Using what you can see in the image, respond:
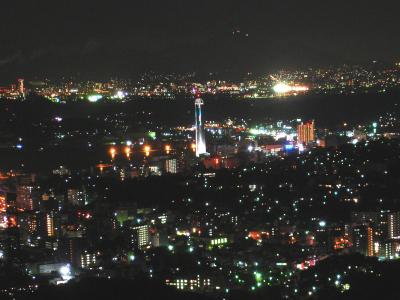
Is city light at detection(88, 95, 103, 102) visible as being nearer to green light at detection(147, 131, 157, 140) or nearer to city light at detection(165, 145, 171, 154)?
green light at detection(147, 131, 157, 140)

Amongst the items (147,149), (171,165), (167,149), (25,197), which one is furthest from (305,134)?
(25,197)

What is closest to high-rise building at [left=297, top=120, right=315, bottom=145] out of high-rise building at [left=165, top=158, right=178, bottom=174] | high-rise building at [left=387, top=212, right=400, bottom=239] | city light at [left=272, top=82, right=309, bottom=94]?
high-rise building at [left=165, top=158, right=178, bottom=174]

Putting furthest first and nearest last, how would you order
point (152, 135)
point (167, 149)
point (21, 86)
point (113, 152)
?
point (21, 86) → point (152, 135) → point (113, 152) → point (167, 149)

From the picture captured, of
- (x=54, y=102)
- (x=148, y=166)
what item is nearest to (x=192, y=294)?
(x=148, y=166)

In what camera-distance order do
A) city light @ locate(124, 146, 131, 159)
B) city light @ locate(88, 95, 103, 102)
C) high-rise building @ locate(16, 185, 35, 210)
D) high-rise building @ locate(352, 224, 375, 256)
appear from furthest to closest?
city light @ locate(88, 95, 103, 102) < city light @ locate(124, 146, 131, 159) < high-rise building @ locate(16, 185, 35, 210) < high-rise building @ locate(352, 224, 375, 256)

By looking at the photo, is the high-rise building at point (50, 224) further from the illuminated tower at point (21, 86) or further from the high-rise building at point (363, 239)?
the illuminated tower at point (21, 86)

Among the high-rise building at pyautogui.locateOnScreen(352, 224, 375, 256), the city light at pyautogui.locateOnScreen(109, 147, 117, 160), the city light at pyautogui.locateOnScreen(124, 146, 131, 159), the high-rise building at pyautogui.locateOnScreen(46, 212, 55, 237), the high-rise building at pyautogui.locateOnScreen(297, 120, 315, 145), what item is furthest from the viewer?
the high-rise building at pyautogui.locateOnScreen(297, 120, 315, 145)

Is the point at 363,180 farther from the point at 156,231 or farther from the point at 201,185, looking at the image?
the point at 156,231

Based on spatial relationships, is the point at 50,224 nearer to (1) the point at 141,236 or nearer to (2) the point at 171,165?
(1) the point at 141,236

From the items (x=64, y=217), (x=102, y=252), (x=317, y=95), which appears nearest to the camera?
(x=102, y=252)

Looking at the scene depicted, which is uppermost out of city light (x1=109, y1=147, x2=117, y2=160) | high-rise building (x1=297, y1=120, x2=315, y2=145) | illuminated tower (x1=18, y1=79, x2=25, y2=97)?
illuminated tower (x1=18, y1=79, x2=25, y2=97)

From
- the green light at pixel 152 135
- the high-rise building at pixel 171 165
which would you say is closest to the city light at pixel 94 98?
the green light at pixel 152 135
